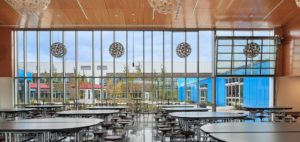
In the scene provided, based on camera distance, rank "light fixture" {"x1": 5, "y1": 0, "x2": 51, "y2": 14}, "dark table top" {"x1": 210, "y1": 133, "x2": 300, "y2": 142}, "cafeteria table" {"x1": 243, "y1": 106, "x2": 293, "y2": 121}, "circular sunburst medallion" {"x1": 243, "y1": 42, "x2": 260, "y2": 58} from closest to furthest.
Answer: "dark table top" {"x1": 210, "y1": 133, "x2": 300, "y2": 142}, "light fixture" {"x1": 5, "y1": 0, "x2": 51, "y2": 14}, "cafeteria table" {"x1": 243, "y1": 106, "x2": 293, "y2": 121}, "circular sunburst medallion" {"x1": 243, "y1": 42, "x2": 260, "y2": 58}

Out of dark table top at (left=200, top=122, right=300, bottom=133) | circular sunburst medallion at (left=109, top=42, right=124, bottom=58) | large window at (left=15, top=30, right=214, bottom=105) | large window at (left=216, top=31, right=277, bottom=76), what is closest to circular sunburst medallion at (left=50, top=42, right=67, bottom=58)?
large window at (left=15, top=30, right=214, bottom=105)

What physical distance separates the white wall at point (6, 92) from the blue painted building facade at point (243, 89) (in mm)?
7109

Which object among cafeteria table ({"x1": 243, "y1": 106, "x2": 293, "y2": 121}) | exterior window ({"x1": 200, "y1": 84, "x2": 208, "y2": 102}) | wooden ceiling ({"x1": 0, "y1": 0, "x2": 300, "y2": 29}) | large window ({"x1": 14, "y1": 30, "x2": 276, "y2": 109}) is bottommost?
cafeteria table ({"x1": 243, "y1": 106, "x2": 293, "y2": 121})

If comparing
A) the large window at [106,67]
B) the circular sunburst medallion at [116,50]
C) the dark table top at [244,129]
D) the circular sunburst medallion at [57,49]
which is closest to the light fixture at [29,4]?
the dark table top at [244,129]

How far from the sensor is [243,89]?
1564cm

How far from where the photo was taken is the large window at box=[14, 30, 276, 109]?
14.2 meters

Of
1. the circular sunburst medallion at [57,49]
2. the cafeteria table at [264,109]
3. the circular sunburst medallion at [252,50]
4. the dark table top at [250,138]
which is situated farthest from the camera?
the circular sunburst medallion at [57,49]

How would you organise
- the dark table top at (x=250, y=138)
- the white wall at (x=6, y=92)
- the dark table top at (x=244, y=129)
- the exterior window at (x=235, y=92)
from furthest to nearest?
the exterior window at (x=235, y=92)
the white wall at (x=6, y=92)
the dark table top at (x=244, y=129)
the dark table top at (x=250, y=138)

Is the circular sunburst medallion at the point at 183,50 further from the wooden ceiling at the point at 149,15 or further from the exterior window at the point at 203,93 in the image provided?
the exterior window at the point at 203,93

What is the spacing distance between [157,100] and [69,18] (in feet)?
16.7

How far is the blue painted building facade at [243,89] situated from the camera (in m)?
14.3

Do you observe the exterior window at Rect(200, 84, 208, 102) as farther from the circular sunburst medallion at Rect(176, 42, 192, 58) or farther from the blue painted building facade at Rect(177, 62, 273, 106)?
the circular sunburst medallion at Rect(176, 42, 192, 58)

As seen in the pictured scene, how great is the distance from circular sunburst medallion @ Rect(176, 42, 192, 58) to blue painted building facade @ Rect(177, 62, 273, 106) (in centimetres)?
150

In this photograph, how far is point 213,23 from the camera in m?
12.9
